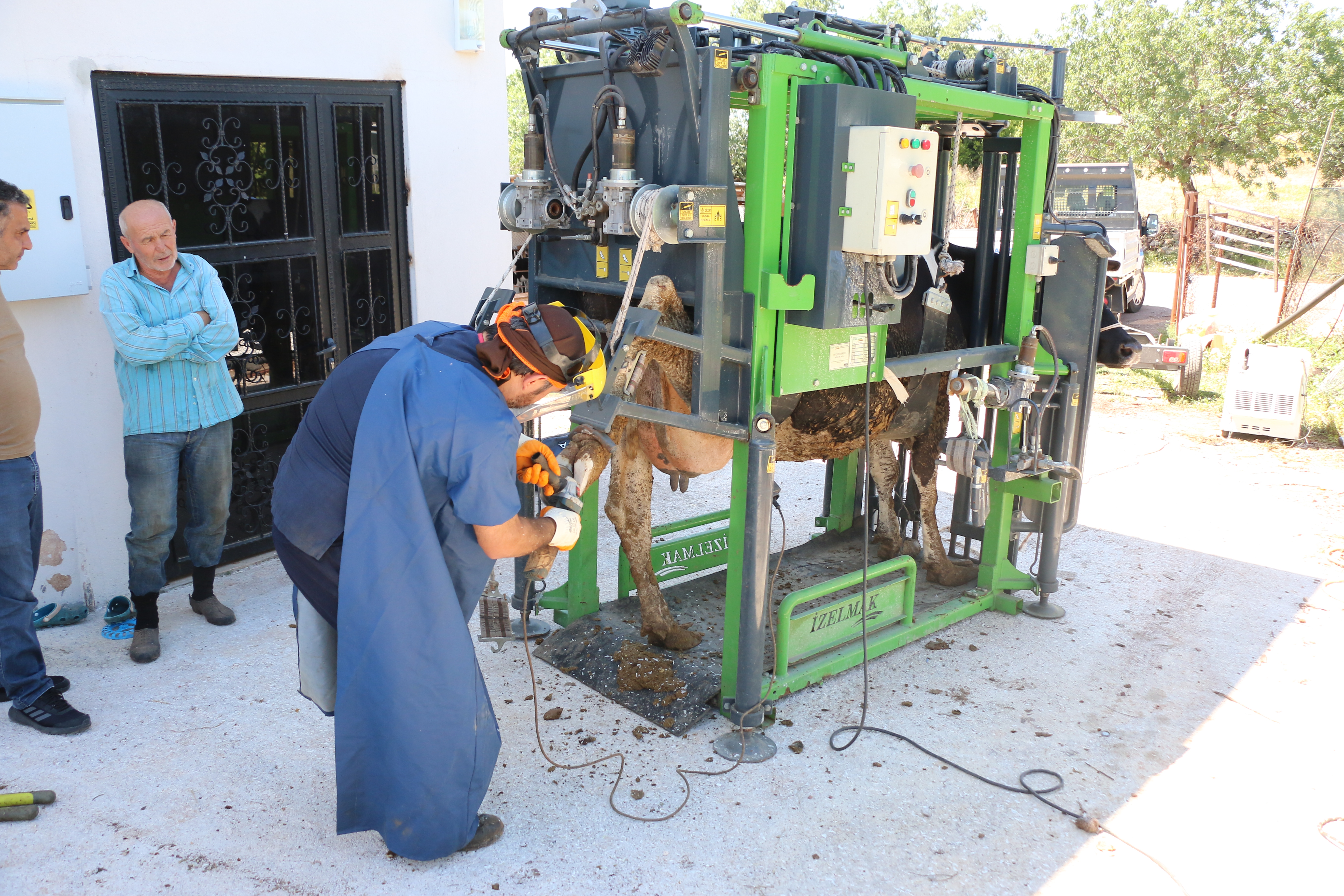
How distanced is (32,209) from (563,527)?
301 cm

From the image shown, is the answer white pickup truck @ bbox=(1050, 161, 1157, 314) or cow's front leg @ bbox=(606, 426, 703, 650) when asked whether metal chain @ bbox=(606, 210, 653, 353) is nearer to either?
cow's front leg @ bbox=(606, 426, 703, 650)

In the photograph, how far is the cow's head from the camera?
5199 mm

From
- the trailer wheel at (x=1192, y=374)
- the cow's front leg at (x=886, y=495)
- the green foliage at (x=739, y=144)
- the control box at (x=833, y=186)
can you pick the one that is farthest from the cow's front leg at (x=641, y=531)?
the green foliage at (x=739, y=144)

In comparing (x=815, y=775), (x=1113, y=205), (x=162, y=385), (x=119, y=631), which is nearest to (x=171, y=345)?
(x=162, y=385)

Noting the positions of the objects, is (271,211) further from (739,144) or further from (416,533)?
(739,144)

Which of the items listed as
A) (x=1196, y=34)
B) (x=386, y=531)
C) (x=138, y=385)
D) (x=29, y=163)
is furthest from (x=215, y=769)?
(x=1196, y=34)

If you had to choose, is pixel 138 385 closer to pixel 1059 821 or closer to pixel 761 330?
pixel 761 330

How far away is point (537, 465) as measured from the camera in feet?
10.9

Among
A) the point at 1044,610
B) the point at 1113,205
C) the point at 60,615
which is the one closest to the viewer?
the point at 60,615

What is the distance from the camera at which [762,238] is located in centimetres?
360

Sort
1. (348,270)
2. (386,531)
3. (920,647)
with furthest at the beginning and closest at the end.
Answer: (348,270) → (920,647) → (386,531)

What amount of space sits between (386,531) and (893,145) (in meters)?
2.26

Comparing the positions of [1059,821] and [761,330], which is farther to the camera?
[761,330]

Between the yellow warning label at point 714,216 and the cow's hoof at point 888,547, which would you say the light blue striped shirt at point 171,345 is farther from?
the cow's hoof at point 888,547
